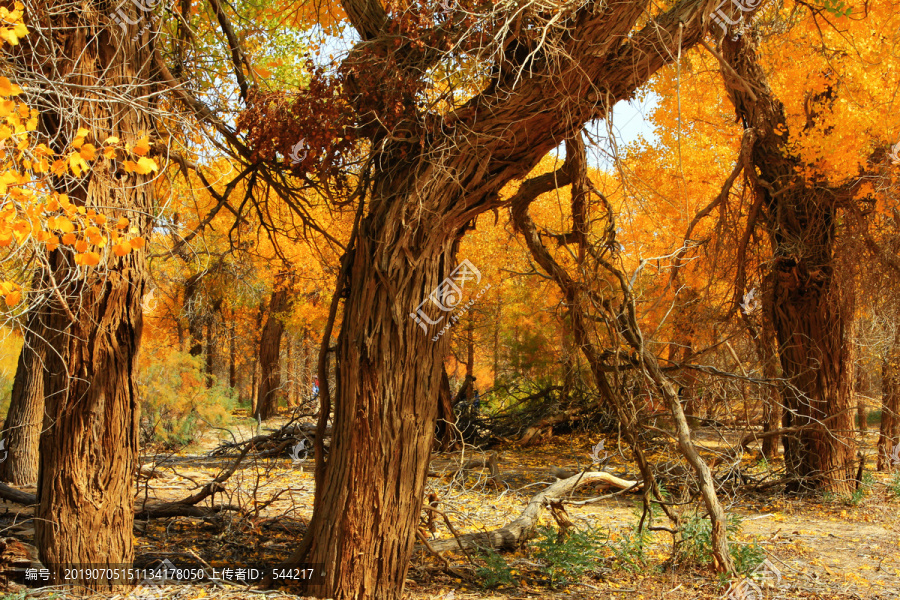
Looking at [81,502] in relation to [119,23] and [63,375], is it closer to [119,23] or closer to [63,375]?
Answer: [63,375]

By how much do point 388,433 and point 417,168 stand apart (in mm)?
1518

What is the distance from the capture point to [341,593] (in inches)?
142

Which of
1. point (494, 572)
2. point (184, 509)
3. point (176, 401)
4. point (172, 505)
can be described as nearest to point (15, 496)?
point (172, 505)

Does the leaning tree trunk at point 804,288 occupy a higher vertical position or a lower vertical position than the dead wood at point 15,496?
higher

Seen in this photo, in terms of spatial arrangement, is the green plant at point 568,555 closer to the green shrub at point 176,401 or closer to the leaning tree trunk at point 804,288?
the leaning tree trunk at point 804,288

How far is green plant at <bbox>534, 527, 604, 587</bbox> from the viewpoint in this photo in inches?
171

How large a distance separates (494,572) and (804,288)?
18.6 feet

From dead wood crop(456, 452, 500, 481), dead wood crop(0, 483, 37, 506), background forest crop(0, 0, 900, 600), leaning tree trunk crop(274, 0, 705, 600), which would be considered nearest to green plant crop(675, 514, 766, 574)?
background forest crop(0, 0, 900, 600)

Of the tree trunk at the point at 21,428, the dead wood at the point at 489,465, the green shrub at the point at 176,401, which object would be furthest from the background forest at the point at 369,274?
the green shrub at the point at 176,401

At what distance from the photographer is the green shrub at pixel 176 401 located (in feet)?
37.0

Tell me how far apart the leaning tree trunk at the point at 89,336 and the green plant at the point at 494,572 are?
87.7 inches

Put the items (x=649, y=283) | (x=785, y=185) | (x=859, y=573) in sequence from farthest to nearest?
(x=649, y=283) < (x=785, y=185) < (x=859, y=573)

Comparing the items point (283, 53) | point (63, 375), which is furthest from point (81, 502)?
point (283, 53)

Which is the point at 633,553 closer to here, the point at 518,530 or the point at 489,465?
the point at 518,530
